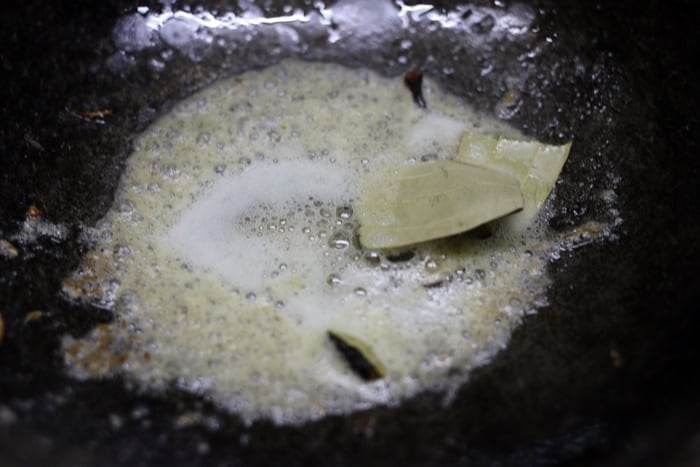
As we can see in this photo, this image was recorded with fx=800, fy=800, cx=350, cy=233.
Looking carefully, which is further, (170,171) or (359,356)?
(170,171)

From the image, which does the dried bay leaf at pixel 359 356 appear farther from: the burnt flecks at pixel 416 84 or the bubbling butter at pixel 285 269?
the burnt flecks at pixel 416 84

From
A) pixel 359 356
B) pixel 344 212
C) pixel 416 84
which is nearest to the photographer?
pixel 359 356

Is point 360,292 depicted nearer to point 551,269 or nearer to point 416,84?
point 551,269

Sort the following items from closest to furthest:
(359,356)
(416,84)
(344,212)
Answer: (359,356) → (344,212) → (416,84)

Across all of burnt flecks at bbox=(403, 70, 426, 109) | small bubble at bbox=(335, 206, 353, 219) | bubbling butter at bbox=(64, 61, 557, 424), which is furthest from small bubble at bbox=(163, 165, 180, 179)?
burnt flecks at bbox=(403, 70, 426, 109)

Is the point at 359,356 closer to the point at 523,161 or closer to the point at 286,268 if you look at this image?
the point at 286,268

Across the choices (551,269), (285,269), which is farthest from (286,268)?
(551,269)

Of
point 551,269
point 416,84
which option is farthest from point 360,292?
point 416,84
